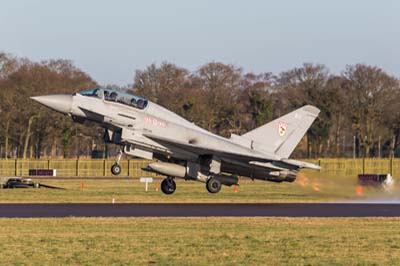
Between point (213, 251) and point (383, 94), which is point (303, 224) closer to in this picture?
point (213, 251)

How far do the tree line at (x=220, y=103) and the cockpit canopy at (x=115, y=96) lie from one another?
152 ft

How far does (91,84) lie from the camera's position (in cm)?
9481

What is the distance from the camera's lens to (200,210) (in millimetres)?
32531

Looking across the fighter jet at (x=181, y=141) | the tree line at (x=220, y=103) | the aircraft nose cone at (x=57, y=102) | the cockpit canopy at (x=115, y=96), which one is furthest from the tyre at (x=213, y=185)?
the tree line at (x=220, y=103)

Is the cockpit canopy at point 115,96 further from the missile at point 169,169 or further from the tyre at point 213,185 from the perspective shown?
the tyre at point 213,185

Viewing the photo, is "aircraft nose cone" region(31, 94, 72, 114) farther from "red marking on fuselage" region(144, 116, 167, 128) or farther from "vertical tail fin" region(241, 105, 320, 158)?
"vertical tail fin" region(241, 105, 320, 158)

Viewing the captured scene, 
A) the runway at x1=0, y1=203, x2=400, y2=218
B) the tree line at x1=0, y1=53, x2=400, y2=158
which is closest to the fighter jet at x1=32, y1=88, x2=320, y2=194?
the runway at x1=0, y1=203, x2=400, y2=218

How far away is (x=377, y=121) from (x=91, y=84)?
31.5 metres

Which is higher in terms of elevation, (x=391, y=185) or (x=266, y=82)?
(x=266, y=82)

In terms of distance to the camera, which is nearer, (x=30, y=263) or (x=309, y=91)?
(x=30, y=263)

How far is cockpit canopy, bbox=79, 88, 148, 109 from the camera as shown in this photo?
116ft

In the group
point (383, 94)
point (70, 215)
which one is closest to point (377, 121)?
point (383, 94)

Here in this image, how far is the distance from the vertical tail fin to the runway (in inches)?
106

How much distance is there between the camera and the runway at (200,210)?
3019 centimetres
